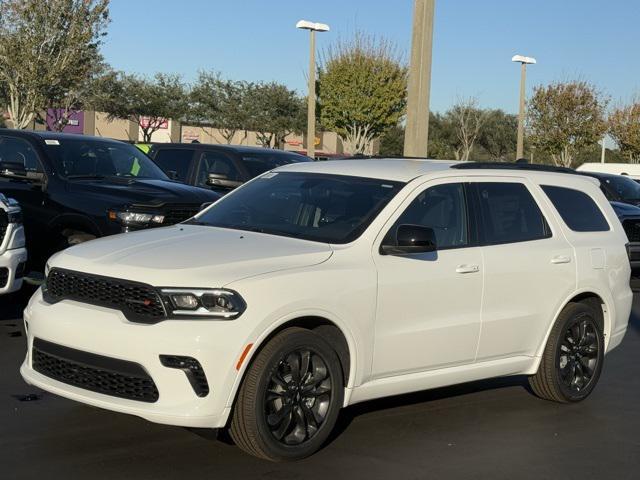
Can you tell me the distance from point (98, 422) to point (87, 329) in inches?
40.4

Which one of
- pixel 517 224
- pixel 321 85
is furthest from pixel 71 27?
pixel 517 224

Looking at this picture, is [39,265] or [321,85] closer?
[39,265]

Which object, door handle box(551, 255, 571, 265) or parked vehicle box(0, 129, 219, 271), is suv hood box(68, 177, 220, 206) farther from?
door handle box(551, 255, 571, 265)

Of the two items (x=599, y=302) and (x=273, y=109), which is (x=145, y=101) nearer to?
(x=273, y=109)

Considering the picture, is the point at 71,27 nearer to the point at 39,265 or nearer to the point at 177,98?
the point at 177,98

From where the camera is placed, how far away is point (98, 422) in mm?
6039

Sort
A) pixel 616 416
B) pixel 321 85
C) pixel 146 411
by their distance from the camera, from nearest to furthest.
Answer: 1. pixel 146 411
2. pixel 616 416
3. pixel 321 85

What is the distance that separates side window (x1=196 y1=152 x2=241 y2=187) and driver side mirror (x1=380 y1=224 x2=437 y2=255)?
7763 mm

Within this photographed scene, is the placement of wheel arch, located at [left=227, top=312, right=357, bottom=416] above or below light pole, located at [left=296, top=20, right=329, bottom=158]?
below

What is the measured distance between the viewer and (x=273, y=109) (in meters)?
54.6

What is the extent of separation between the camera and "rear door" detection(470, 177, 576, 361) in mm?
6570

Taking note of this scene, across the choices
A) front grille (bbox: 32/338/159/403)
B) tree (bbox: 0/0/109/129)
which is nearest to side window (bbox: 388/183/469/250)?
front grille (bbox: 32/338/159/403)

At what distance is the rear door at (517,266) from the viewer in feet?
21.6

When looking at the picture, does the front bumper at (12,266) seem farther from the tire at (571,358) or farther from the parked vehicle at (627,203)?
the parked vehicle at (627,203)
